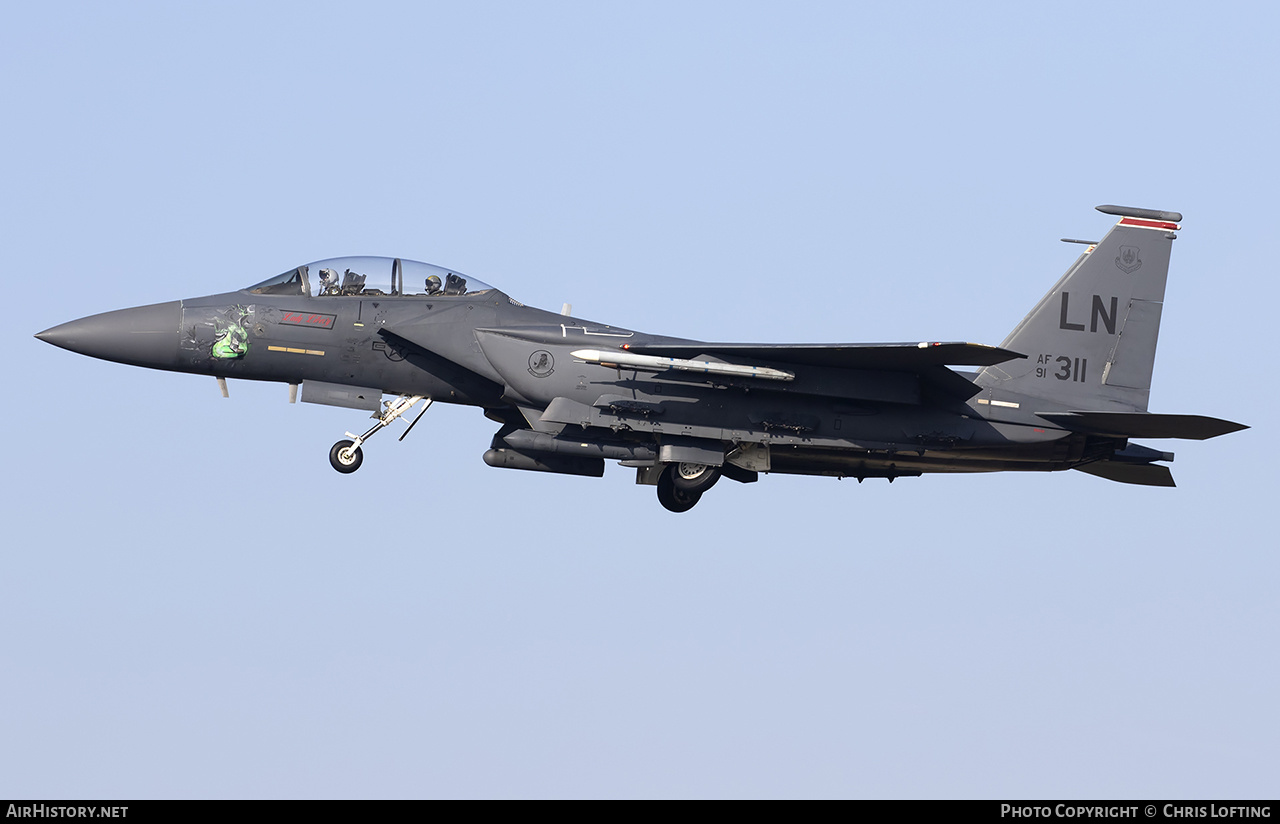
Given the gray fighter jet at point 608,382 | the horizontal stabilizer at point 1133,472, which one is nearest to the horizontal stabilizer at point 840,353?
the gray fighter jet at point 608,382

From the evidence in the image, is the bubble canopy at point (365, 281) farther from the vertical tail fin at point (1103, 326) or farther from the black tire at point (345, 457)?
the vertical tail fin at point (1103, 326)

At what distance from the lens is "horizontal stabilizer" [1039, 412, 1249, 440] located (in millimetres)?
20562

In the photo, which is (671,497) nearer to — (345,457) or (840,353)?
(840,353)

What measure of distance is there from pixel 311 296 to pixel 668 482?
547 cm

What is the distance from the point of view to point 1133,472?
23.0 meters

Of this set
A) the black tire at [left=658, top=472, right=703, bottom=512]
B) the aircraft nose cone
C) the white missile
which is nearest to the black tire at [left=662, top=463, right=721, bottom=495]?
the black tire at [left=658, top=472, right=703, bottom=512]

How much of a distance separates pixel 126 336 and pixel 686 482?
297 inches

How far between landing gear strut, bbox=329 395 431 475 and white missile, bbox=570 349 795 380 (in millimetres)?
2480

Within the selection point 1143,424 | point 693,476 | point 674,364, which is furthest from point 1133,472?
point 674,364

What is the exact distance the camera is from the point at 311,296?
21.1 meters

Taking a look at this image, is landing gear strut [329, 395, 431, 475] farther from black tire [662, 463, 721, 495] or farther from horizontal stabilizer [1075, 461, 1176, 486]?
horizontal stabilizer [1075, 461, 1176, 486]

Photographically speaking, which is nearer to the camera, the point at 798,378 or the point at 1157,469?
the point at 798,378
